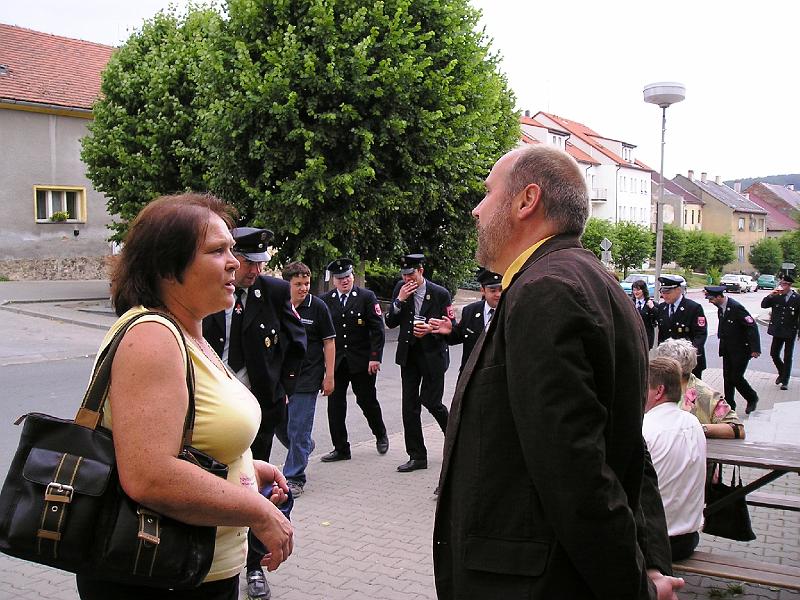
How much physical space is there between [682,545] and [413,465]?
147 inches

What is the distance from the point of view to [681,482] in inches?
163

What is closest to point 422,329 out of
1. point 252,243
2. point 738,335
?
point 252,243

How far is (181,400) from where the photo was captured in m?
2.01

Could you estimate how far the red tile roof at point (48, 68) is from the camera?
3036cm

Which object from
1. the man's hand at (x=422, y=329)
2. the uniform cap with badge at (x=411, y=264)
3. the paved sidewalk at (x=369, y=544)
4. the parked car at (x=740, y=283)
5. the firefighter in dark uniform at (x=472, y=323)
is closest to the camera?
the paved sidewalk at (x=369, y=544)

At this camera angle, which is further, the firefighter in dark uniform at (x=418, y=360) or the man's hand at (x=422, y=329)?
the firefighter in dark uniform at (x=418, y=360)

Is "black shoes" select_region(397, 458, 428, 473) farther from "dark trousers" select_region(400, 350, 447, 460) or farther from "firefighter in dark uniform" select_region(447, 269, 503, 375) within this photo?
"firefighter in dark uniform" select_region(447, 269, 503, 375)

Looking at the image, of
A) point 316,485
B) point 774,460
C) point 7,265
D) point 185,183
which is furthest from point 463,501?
point 7,265

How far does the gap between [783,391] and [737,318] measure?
3230 millimetres

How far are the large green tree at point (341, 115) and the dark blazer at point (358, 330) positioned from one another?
346 inches

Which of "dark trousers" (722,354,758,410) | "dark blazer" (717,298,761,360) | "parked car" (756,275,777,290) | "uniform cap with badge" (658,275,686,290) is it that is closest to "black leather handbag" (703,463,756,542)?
"uniform cap with badge" (658,275,686,290)

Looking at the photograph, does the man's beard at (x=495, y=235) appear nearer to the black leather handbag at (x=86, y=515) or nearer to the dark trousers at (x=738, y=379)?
the black leather handbag at (x=86, y=515)

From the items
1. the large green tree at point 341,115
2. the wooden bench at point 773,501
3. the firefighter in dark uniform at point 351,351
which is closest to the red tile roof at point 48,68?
the large green tree at point 341,115

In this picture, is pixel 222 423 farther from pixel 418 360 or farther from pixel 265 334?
pixel 418 360
